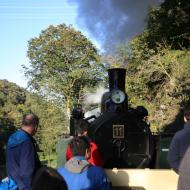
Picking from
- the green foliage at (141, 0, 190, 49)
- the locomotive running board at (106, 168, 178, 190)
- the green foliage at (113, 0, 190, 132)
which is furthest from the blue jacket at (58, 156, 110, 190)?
the green foliage at (141, 0, 190, 49)

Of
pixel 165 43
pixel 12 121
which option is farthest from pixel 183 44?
pixel 12 121

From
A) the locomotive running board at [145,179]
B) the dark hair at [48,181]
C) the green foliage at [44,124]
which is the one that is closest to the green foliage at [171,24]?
the locomotive running board at [145,179]

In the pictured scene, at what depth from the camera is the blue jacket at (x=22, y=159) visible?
5.17 metres

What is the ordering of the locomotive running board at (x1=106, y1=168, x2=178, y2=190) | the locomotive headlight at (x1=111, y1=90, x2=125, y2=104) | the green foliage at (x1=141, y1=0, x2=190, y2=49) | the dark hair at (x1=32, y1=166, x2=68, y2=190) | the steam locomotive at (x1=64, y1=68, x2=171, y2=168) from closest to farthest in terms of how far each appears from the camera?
the dark hair at (x1=32, y1=166, x2=68, y2=190) → the locomotive running board at (x1=106, y1=168, x2=178, y2=190) → the steam locomotive at (x1=64, y1=68, x2=171, y2=168) → the locomotive headlight at (x1=111, y1=90, x2=125, y2=104) → the green foliage at (x1=141, y1=0, x2=190, y2=49)

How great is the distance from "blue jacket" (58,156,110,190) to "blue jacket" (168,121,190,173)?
199 cm

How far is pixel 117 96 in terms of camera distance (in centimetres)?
952

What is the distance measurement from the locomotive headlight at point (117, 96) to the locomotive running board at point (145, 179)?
7.89 feet

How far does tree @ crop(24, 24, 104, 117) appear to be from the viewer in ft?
176

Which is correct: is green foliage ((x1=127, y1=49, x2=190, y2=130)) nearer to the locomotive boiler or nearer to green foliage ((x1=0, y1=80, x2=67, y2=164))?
the locomotive boiler

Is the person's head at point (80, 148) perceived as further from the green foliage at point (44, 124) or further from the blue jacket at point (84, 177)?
the green foliage at point (44, 124)

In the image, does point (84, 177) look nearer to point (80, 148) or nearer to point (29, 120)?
point (80, 148)

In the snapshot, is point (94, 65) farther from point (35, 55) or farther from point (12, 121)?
point (12, 121)

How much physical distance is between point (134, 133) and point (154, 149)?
1.63 feet

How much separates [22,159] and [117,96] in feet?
14.7
